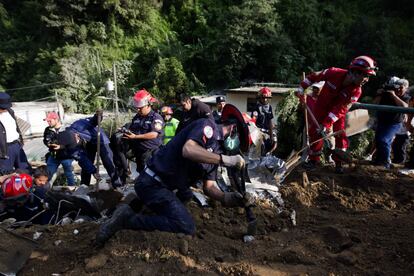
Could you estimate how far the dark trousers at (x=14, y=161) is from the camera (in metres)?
5.32

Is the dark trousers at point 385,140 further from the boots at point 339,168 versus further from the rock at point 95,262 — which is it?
the rock at point 95,262

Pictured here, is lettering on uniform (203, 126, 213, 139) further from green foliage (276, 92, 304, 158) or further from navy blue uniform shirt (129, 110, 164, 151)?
green foliage (276, 92, 304, 158)

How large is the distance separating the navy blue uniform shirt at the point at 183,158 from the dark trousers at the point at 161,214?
11 centimetres

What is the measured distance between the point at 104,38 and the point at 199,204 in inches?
1029

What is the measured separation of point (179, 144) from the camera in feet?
10.3

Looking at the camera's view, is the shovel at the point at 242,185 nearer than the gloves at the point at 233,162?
No

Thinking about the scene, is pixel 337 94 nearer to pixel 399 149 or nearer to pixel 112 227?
pixel 399 149

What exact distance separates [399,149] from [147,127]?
423 cm

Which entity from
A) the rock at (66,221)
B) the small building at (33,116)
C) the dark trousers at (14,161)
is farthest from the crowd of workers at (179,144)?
the small building at (33,116)

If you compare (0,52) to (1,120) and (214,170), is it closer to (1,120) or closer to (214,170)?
(1,120)

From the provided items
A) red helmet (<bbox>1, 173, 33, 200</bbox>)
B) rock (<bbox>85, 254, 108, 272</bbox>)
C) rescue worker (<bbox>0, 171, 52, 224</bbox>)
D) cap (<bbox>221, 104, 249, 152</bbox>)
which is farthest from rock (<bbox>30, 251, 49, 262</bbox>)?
cap (<bbox>221, 104, 249, 152</bbox>)

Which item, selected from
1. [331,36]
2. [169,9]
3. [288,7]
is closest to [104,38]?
[169,9]

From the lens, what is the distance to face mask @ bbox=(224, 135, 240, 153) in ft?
10.7

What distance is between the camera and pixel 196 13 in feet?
98.0
